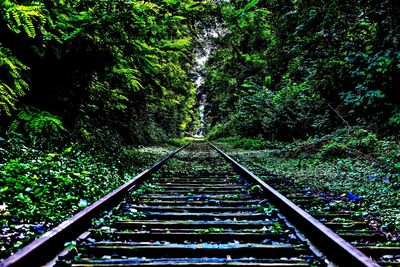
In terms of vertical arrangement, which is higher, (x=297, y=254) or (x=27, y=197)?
(x=27, y=197)

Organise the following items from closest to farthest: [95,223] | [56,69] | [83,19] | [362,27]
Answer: [95,223] → [83,19] → [56,69] → [362,27]

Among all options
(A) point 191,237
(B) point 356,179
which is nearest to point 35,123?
(A) point 191,237

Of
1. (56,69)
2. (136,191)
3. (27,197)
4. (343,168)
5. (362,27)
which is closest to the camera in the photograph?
(27,197)

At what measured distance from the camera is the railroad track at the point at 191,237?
7.22ft

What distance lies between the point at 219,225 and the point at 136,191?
211cm

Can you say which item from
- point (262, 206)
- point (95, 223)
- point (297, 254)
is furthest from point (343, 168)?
point (95, 223)

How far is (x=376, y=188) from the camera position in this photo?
5.06 meters

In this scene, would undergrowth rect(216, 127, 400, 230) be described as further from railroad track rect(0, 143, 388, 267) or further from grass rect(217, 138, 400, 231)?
railroad track rect(0, 143, 388, 267)

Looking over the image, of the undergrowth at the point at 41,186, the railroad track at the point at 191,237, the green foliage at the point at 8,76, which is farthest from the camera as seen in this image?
the green foliage at the point at 8,76

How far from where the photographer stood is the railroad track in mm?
2199

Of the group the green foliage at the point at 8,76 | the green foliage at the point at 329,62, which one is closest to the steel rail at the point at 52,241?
the green foliage at the point at 8,76

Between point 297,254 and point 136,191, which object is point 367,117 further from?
point 297,254

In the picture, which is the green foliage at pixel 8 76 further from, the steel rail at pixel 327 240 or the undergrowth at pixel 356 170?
the undergrowth at pixel 356 170

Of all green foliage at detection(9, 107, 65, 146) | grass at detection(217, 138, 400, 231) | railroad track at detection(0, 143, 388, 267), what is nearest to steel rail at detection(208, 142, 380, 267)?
railroad track at detection(0, 143, 388, 267)
